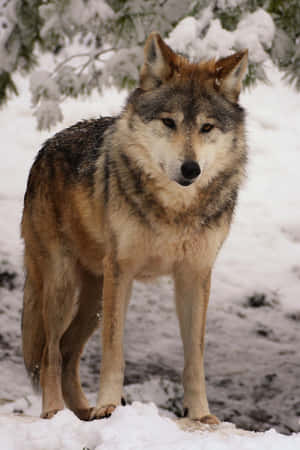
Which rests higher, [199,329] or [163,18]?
[163,18]

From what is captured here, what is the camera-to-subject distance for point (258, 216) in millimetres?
9508

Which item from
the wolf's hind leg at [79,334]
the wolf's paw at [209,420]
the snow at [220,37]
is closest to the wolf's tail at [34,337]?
the wolf's hind leg at [79,334]

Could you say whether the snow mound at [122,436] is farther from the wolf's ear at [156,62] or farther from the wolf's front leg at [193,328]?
the wolf's ear at [156,62]

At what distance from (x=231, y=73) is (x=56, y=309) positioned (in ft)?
6.24

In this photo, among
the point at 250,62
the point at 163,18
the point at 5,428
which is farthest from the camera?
the point at 163,18

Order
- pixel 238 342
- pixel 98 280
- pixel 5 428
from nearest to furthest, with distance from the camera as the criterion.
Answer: pixel 5 428, pixel 98 280, pixel 238 342

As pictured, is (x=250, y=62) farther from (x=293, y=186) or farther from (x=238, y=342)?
(x=293, y=186)

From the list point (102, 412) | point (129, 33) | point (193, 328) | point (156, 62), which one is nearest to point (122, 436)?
point (102, 412)

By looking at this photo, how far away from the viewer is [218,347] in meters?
6.25

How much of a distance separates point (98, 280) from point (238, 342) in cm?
229

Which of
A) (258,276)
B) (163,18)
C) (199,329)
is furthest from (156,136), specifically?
(258,276)

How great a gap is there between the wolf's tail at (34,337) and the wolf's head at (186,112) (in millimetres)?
1528

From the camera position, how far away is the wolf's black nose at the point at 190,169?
10.7 ft

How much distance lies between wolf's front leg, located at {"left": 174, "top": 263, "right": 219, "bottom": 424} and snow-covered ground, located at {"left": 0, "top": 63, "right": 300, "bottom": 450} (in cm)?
30
